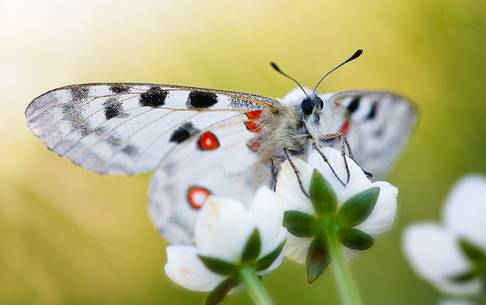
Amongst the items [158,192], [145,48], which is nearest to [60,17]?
[145,48]

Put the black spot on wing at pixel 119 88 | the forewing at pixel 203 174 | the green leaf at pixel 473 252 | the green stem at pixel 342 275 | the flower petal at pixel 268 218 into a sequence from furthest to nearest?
the forewing at pixel 203 174
the black spot on wing at pixel 119 88
the green leaf at pixel 473 252
the flower petal at pixel 268 218
the green stem at pixel 342 275

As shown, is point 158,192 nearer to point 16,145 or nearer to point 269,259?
point 269,259

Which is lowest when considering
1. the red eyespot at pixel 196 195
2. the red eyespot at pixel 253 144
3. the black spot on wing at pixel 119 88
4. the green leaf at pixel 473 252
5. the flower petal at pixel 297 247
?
the flower petal at pixel 297 247

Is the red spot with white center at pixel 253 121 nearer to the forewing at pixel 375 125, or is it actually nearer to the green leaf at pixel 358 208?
the forewing at pixel 375 125

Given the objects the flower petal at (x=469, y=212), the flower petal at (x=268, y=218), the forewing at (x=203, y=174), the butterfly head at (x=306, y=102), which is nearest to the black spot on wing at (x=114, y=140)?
the forewing at (x=203, y=174)

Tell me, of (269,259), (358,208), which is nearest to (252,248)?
(269,259)

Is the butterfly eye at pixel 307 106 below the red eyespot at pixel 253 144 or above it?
above

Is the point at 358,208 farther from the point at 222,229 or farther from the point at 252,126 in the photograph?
the point at 252,126
